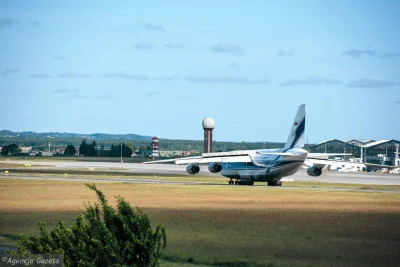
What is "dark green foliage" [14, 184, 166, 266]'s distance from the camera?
93.8ft

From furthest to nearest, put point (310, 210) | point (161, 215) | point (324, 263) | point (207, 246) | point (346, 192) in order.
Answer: point (346, 192), point (310, 210), point (161, 215), point (207, 246), point (324, 263)

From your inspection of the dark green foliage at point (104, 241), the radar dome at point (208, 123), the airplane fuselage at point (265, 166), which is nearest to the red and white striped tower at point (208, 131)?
the radar dome at point (208, 123)

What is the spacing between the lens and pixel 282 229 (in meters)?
48.2

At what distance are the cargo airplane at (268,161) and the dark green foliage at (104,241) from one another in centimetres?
6196

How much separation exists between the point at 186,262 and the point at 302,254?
214 inches

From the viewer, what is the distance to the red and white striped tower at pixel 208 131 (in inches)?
6688

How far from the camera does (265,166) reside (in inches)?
3866

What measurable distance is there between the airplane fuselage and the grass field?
5.11 meters

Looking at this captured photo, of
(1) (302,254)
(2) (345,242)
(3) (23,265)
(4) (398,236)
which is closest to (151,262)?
(3) (23,265)

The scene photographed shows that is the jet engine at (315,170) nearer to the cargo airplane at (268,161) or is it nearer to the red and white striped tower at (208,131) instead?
the cargo airplane at (268,161)

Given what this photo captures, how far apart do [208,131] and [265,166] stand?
241 ft

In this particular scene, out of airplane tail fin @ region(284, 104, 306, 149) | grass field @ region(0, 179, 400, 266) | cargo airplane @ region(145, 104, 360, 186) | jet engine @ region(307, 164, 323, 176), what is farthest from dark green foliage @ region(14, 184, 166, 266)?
jet engine @ region(307, 164, 323, 176)

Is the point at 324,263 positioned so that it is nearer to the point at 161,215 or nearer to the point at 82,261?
the point at 82,261

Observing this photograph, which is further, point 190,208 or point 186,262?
point 190,208
